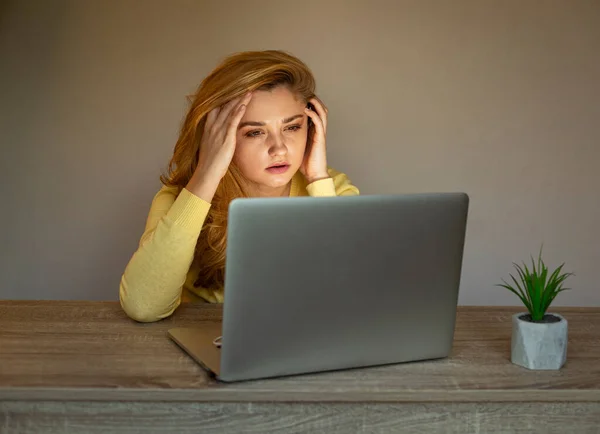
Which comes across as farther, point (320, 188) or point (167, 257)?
point (320, 188)

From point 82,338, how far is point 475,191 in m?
1.93

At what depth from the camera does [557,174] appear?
10.4 ft

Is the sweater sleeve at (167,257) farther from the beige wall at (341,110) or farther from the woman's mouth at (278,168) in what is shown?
the beige wall at (341,110)

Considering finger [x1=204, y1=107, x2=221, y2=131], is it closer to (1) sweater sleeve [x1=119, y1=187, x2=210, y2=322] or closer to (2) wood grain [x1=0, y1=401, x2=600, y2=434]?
(1) sweater sleeve [x1=119, y1=187, x2=210, y2=322]

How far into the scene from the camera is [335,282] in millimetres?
1354

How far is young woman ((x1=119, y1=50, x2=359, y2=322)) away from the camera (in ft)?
6.51

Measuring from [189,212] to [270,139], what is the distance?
399mm

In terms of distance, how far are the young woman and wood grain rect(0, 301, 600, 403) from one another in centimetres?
29

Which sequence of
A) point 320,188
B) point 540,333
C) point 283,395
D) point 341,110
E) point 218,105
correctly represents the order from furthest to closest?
point 341,110, point 320,188, point 218,105, point 540,333, point 283,395

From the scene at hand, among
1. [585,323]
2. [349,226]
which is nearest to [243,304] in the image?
[349,226]

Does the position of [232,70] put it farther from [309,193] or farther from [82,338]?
[82,338]

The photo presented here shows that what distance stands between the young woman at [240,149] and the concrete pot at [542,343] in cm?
76

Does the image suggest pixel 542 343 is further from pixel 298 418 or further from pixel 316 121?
pixel 316 121

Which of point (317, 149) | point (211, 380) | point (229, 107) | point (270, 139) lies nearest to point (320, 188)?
point (317, 149)
